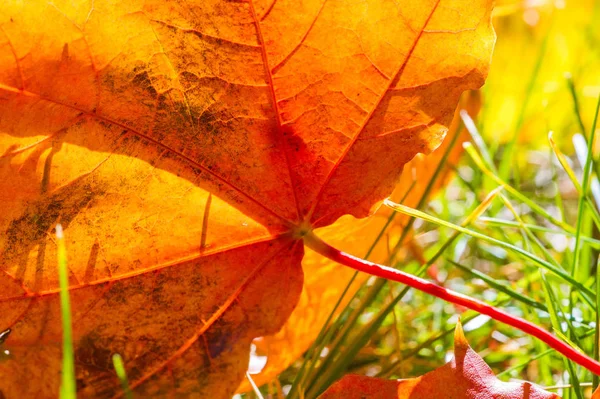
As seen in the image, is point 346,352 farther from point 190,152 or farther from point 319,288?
point 190,152

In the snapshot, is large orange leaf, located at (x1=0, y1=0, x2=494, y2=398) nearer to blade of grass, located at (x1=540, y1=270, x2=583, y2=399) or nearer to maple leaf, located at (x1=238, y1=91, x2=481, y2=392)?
maple leaf, located at (x1=238, y1=91, x2=481, y2=392)

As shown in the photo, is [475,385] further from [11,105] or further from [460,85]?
[11,105]

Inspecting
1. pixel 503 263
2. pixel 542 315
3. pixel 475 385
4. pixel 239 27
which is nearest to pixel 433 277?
pixel 503 263

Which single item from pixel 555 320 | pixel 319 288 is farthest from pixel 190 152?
pixel 555 320

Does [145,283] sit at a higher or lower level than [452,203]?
lower

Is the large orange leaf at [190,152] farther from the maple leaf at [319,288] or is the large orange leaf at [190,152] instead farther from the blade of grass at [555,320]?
the blade of grass at [555,320]
